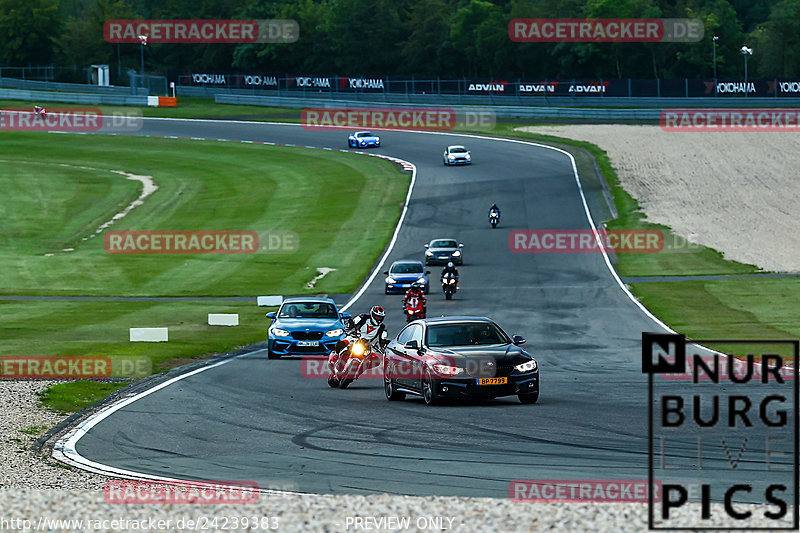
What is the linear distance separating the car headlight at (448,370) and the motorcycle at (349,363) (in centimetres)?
314

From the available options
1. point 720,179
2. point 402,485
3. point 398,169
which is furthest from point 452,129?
point 402,485

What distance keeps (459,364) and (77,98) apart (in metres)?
102

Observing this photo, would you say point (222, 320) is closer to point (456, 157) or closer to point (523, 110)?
point (456, 157)

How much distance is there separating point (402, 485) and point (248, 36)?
130 metres

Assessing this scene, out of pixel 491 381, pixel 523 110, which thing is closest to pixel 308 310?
pixel 491 381

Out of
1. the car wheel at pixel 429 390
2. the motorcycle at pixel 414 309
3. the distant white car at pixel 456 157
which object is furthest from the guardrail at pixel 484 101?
the car wheel at pixel 429 390

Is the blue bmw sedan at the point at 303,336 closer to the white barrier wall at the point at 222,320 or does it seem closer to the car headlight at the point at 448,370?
the car headlight at the point at 448,370

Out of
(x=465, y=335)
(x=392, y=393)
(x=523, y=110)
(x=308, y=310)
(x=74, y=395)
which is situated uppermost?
(x=523, y=110)

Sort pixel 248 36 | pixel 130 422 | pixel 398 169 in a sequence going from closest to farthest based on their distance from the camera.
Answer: pixel 130 422 < pixel 398 169 < pixel 248 36

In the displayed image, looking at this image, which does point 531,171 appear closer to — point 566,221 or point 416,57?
point 566,221

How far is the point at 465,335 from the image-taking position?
19.1m

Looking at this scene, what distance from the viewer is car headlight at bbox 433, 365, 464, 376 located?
701 inches

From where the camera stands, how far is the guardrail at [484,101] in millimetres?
93812

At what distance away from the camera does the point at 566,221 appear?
58.0m
